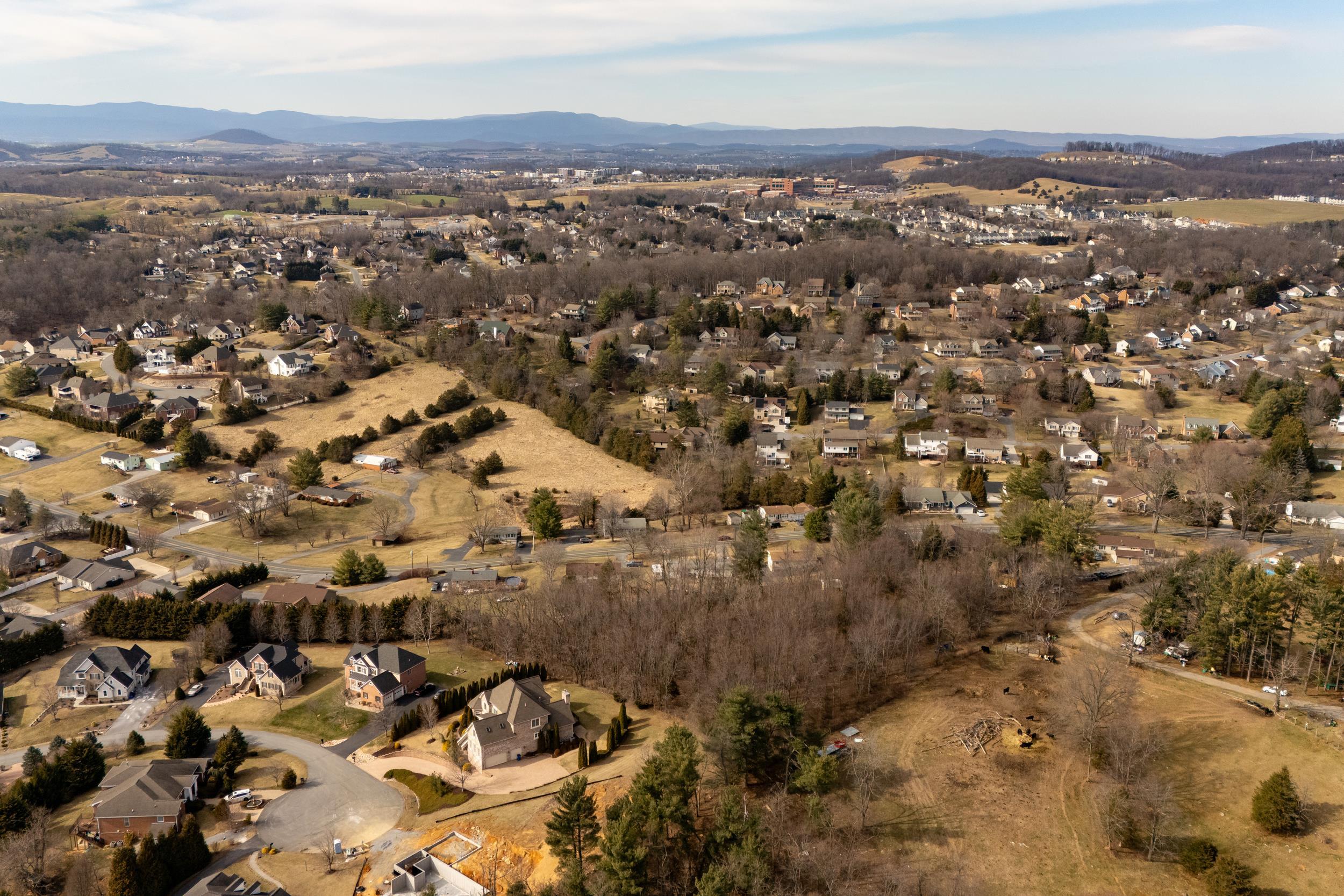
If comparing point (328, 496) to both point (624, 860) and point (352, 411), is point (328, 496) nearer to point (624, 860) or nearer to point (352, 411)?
point (352, 411)

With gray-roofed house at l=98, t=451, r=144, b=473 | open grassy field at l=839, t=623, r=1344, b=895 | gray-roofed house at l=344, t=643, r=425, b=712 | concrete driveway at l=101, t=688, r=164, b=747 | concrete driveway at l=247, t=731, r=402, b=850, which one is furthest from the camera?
gray-roofed house at l=98, t=451, r=144, b=473

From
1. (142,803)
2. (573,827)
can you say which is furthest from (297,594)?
(573,827)

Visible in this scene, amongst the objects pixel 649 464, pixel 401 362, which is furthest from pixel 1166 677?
pixel 401 362

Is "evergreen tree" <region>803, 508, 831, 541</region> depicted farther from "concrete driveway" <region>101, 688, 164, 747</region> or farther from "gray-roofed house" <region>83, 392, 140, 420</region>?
"gray-roofed house" <region>83, 392, 140, 420</region>

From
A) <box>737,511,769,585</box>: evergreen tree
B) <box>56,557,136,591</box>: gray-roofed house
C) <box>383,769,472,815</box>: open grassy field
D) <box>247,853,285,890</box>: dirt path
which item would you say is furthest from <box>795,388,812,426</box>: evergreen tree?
<box>247,853,285,890</box>: dirt path

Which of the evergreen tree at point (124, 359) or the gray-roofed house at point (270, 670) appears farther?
the evergreen tree at point (124, 359)

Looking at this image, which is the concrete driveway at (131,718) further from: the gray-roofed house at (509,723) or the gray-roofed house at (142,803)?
the gray-roofed house at (509,723)

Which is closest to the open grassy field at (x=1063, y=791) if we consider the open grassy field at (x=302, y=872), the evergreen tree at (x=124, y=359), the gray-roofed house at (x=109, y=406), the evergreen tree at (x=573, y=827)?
the evergreen tree at (x=573, y=827)
